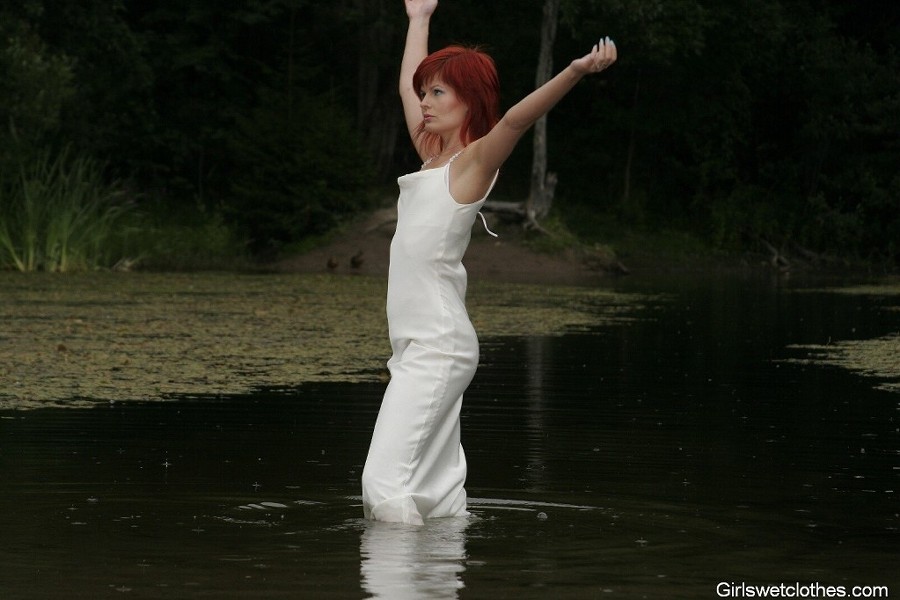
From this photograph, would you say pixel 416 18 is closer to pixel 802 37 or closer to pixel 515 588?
pixel 515 588

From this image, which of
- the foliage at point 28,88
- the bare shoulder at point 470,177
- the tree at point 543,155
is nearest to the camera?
the bare shoulder at point 470,177

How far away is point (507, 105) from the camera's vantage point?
40625 millimetres

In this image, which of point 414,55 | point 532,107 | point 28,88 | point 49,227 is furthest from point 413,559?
point 28,88

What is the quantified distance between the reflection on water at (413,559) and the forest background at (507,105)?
1009 inches

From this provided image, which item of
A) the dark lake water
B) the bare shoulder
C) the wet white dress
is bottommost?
the dark lake water

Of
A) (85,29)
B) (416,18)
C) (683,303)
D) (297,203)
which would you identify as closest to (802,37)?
(297,203)

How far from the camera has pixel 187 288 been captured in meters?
22.1

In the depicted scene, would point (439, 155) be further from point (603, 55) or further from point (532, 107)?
point (603, 55)

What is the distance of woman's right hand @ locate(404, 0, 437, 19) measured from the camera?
641cm

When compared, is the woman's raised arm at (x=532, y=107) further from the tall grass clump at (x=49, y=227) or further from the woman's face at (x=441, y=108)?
the tall grass clump at (x=49, y=227)

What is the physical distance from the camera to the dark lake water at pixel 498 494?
198 inches

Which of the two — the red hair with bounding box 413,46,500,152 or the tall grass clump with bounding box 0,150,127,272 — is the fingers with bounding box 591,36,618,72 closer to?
the red hair with bounding box 413,46,500,152

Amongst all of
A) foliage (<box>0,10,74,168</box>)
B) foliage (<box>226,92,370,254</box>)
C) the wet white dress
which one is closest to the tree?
foliage (<box>226,92,370,254</box>)

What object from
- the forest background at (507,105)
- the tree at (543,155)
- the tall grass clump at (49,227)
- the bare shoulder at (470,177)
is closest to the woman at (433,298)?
the bare shoulder at (470,177)
